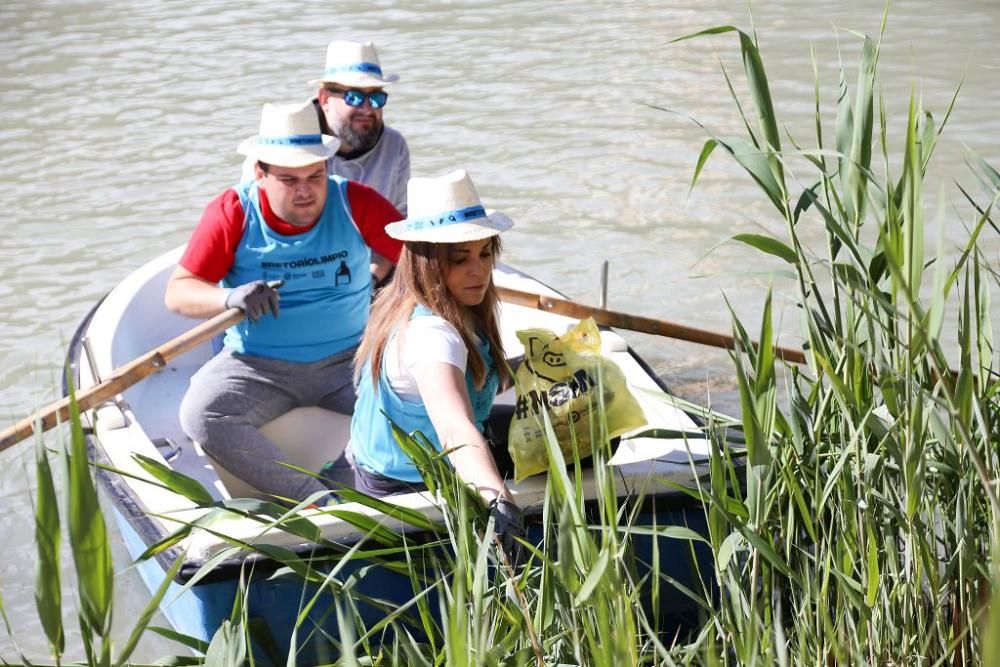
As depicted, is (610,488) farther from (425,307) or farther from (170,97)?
(170,97)

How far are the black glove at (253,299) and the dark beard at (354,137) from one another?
123 centimetres

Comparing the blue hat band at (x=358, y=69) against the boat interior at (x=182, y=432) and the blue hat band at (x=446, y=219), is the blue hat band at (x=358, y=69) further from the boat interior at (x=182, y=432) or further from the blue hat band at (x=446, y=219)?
the blue hat band at (x=446, y=219)

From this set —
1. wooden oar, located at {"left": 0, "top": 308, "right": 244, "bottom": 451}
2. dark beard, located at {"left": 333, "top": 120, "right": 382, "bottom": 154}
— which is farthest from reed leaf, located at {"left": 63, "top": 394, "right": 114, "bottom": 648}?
dark beard, located at {"left": 333, "top": 120, "right": 382, "bottom": 154}

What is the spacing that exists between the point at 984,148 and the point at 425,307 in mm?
6153

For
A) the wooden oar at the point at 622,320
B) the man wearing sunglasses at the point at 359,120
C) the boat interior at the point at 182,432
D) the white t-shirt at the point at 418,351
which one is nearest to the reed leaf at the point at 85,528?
the boat interior at the point at 182,432

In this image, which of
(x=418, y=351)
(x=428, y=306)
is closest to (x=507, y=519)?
(x=418, y=351)

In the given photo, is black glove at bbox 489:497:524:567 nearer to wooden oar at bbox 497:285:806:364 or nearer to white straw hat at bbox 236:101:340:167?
wooden oar at bbox 497:285:806:364

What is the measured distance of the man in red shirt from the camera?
11.0 ft

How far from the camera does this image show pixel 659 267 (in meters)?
6.20

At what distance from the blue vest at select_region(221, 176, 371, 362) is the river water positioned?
0.71m

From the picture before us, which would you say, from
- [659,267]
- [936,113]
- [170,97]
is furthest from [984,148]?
[170,97]

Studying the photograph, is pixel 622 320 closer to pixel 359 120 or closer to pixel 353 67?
pixel 359 120

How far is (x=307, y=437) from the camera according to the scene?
3.60 m

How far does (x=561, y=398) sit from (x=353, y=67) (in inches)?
88.6
